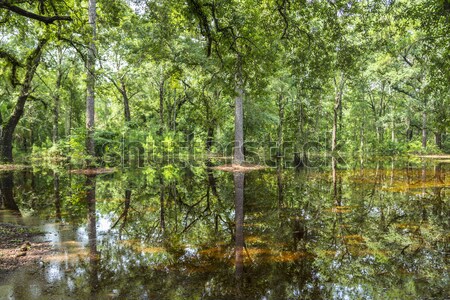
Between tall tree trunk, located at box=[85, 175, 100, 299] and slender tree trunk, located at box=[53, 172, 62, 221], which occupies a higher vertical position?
slender tree trunk, located at box=[53, 172, 62, 221]

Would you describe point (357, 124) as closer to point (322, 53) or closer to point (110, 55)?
point (110, 55)

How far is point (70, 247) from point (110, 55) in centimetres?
2656

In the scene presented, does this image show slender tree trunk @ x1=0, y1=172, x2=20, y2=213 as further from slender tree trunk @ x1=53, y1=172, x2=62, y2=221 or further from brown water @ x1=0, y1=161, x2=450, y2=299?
slender tree trunk @ x1=53, y1=172, x2=62, y2=221

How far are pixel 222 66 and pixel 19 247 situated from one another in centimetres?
475

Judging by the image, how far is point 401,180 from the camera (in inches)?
480

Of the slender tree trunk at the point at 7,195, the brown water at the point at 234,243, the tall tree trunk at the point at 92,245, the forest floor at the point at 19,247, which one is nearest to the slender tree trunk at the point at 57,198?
the brown water at the point at 234,243

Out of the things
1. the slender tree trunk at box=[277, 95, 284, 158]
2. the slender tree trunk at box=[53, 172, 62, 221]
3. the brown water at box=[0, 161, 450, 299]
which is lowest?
the brown water at box=[0, 161, 450, 299]

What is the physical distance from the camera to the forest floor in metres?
4.20

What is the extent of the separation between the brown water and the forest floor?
192 millimetres

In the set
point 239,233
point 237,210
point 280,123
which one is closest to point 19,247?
point 239,233

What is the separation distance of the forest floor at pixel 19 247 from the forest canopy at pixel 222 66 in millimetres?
3888

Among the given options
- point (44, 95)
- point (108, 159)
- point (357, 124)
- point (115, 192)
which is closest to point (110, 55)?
point (44, 95)

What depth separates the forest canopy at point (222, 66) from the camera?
22.5ft

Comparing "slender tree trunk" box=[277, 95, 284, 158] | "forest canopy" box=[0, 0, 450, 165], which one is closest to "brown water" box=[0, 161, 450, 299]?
"forest canopy" box=[0, 0, 450, 165]
